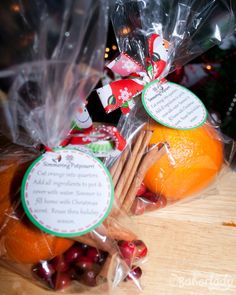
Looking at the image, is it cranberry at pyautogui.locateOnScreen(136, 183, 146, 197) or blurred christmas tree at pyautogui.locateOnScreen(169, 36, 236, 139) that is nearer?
cranberry at pyautogui.locateOnScreen(136, 183, 146, 197)

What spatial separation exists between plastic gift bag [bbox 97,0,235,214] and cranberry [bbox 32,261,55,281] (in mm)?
140

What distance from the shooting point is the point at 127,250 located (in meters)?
0.55

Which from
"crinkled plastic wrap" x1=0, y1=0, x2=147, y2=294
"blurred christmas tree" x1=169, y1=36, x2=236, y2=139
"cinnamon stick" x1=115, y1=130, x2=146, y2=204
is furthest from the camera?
"blurred christmas tree" x1=169, y1=36, x2=236, y2=139

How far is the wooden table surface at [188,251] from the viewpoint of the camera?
578 mm

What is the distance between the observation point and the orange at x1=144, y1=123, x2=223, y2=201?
0.63m

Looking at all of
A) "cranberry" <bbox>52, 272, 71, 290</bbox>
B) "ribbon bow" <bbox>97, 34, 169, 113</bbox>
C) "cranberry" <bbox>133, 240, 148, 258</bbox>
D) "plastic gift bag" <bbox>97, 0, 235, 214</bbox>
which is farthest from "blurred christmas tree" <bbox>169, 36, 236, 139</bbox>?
"cranberry" <bbox>52, 272, 71, 290</bbox>

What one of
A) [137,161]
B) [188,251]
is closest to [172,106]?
[137,161]

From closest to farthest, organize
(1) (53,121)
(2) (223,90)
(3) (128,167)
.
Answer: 1. (1) (53,121)
2. (3) (128,167)
3. (2) (223,90)

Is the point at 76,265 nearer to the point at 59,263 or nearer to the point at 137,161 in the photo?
the point at 59,263

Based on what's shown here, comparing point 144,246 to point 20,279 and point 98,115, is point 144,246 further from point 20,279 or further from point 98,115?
point 98,115

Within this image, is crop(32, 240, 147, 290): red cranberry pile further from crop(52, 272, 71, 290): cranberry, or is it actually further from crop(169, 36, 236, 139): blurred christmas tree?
crop(169, 36, 236, 139): blurred christmas tree

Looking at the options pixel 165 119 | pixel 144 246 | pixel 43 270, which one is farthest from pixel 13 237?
pixel 165 119

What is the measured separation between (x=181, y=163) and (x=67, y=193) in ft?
0.66

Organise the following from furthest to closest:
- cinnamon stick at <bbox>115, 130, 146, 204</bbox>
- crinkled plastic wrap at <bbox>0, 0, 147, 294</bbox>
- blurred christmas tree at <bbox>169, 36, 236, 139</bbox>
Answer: blurred christmas tree at <bbox>169, 36, 236, 139</bbox> → cinnamon stick at <bbox>115, 130, 146, 204</bbox> → crinkled plastic wrap at <bbox>0, 0, 147, 294</bbox>
